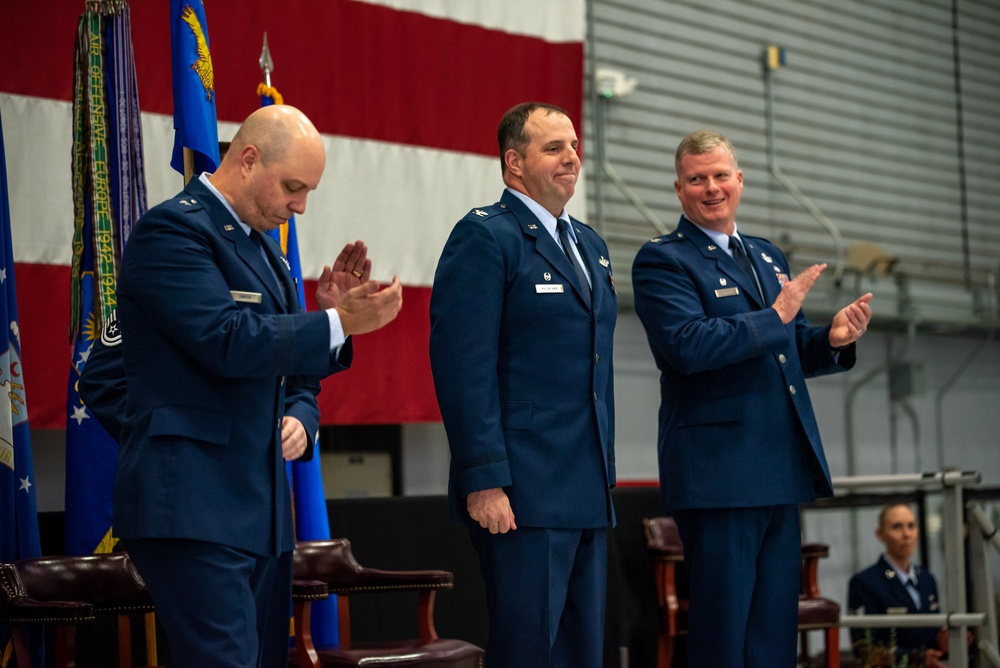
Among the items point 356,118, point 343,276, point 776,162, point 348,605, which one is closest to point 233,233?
point 343,276

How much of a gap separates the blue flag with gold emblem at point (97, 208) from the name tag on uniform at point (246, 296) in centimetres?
166

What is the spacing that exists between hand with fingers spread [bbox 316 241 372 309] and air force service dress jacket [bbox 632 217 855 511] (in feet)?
3.21

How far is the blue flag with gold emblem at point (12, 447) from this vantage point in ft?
12.2

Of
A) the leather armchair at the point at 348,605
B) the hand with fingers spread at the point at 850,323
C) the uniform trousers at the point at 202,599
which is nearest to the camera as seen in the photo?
the uniform trousers at the point at 202,599

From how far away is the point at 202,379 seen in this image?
2.23m

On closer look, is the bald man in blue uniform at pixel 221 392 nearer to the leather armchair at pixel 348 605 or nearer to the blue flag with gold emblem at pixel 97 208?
the leather armchair at pixel 348 605

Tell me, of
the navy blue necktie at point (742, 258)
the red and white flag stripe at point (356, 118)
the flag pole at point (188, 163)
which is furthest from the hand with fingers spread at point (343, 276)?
the red and white flag stripe at point (356, 118)

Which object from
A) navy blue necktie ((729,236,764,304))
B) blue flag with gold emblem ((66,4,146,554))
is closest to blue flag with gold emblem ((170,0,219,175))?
blue flag with gold emblem ((66,4,146,554))

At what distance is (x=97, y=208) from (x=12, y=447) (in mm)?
799

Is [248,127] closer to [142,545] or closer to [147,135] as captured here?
[142,545]

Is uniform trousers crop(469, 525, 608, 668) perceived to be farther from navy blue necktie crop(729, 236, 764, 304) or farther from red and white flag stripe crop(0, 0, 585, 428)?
red and white flag stripe crop(0, 0, 585, 428)

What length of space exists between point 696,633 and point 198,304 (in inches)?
66.3

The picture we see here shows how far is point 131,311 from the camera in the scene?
89.2 inches

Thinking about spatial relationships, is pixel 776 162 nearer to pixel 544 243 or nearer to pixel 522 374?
pixel 544 243
